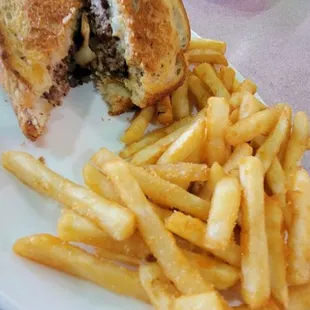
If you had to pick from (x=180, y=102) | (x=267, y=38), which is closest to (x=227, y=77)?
(x=180, y=102)

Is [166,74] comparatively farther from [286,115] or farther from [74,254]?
[74,254]

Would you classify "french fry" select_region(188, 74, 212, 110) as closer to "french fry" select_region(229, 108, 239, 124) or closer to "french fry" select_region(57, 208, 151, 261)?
"french fry" select_region(229, 108, 239, 124)

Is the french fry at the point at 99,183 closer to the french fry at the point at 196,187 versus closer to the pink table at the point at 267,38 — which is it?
the french fry at the point at 196,187

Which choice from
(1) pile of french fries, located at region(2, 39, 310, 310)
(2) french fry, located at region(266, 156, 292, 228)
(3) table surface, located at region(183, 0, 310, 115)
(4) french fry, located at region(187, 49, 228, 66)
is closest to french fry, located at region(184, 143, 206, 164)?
(1) pile of french fries, located at region(2, 39, 310, 310)

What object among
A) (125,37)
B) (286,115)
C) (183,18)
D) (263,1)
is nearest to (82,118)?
(125,37)

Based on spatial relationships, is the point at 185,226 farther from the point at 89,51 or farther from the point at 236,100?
the point at 89,51

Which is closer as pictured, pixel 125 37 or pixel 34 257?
pixel 34 257
